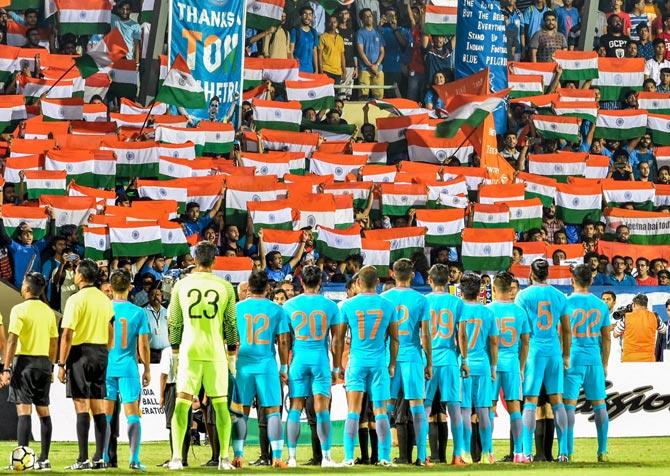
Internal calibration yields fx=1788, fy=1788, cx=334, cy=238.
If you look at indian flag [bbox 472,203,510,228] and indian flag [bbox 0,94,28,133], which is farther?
indian flag [bbox 0,94,28,133]

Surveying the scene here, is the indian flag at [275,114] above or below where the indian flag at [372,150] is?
above

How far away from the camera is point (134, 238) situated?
1011 inches

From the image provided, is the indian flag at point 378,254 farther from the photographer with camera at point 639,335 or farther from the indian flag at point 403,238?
the photographer with camera at point 639,335

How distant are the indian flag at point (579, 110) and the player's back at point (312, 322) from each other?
15061 mm

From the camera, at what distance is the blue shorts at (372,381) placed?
17938 millimetres

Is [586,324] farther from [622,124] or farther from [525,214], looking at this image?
[622,124]

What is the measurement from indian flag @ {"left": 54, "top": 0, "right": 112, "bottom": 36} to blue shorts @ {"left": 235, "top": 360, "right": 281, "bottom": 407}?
50.9ft

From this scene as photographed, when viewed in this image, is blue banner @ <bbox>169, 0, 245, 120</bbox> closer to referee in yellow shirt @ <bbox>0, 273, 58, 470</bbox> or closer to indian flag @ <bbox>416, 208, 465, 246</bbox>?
indian flag @ <bbox>416, 208, 465, 246</bbox>

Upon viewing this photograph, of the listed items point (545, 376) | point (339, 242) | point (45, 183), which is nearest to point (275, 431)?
point (545, 376)

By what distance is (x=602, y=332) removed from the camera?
19.1 metres

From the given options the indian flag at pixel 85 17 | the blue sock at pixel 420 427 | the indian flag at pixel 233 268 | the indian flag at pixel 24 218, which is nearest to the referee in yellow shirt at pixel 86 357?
the blue sock at pixel 420 427

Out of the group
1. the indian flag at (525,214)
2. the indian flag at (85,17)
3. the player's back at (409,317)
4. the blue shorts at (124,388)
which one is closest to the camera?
the blue shorts at (124,388)

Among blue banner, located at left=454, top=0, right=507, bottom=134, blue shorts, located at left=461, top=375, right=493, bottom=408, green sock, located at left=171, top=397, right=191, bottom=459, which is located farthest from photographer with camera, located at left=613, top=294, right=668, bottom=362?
green sock, located at left=171, top=397, right=191, bottom=459

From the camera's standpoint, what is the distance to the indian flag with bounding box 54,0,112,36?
31.9 metres
